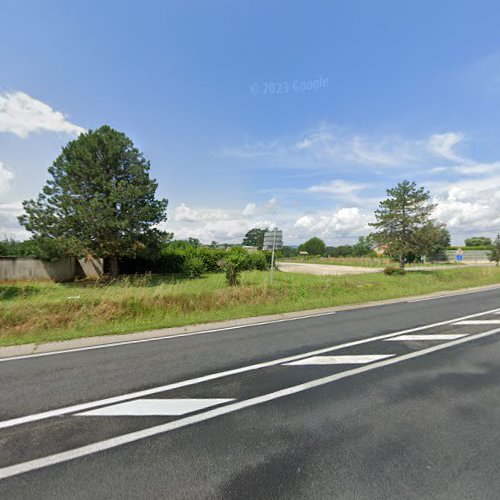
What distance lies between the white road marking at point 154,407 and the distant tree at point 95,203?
49.0ft

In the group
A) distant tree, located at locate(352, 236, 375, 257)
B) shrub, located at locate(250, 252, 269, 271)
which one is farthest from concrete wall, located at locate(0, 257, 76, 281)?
distant tree, located at locate(352, 236, 375, 257)

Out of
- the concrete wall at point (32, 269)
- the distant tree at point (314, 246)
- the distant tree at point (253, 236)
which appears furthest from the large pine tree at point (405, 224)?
the distant tree at point (253, 236)

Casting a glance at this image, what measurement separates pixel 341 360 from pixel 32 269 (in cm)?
2323

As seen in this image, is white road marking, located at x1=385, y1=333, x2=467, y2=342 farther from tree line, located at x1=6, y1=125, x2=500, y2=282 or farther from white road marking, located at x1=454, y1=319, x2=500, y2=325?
tree line, located at x1=6, y1=125, x2=500, y2=282

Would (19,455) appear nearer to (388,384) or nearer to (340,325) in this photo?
(388,384)

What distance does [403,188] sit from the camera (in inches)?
864

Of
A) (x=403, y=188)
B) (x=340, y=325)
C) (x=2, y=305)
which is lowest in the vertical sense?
(x=340, y=325)

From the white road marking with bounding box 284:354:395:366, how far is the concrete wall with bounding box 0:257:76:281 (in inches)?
839

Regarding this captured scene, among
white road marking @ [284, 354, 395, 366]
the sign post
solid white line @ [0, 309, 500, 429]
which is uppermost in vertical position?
the sign post

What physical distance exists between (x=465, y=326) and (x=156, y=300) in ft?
31.5

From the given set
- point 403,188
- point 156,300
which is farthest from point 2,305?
point 403,188

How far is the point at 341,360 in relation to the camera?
501 cm

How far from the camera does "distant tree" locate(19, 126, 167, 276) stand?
16.6m

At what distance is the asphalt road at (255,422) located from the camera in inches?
90.0
